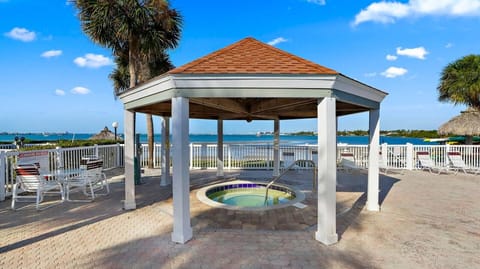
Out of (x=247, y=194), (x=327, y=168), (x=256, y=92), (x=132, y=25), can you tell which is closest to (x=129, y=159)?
(x=256, y=92)

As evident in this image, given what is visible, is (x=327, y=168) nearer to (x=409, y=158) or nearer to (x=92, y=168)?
(x=92, y=168)

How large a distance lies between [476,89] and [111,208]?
56.0ft

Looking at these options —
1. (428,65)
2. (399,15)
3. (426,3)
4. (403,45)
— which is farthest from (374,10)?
(428,65)

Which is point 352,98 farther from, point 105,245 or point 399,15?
point 399,15

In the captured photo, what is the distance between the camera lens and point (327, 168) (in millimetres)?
3256

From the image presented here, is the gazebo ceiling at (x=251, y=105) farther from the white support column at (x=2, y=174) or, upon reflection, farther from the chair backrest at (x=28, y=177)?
the white support column at (x=2, y=174)

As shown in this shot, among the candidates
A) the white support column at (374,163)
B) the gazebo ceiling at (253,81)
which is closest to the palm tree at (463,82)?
the white support column at (374,163)

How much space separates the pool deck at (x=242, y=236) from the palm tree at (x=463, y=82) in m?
9.93

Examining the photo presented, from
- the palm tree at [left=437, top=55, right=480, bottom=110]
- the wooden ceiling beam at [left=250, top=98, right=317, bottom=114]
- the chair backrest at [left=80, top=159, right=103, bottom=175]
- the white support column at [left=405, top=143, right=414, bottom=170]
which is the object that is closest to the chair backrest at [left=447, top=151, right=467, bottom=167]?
the white support column at [left=405, top=143, right=414, bottom=170]

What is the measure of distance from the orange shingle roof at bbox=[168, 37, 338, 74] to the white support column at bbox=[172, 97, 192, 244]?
57 cm

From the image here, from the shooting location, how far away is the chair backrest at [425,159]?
29.8 ft

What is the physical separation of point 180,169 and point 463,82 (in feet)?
53.1

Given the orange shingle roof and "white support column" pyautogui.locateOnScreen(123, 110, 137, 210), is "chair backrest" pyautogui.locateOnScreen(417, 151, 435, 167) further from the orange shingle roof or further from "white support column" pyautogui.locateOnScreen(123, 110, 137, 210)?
"white support column" pyautogui.locateOnScreen(123, 110, 137, 210)

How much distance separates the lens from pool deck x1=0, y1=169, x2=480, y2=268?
107 inches
